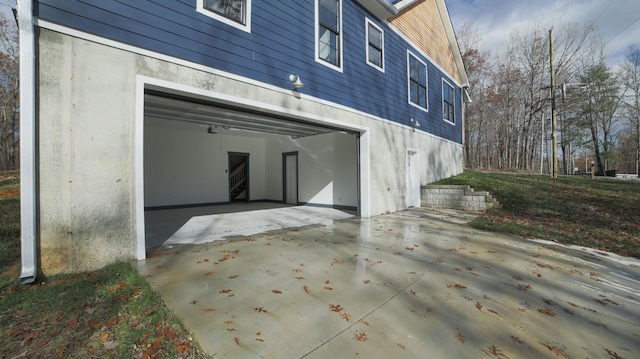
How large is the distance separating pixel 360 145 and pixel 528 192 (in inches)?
252

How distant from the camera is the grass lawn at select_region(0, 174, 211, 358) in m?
1.81

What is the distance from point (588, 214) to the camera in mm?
7020

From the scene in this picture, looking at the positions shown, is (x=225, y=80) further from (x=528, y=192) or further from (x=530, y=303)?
(x=528, y=192)

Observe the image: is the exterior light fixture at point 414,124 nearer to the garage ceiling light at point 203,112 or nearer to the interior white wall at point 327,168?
the interior white wall at point 327,168

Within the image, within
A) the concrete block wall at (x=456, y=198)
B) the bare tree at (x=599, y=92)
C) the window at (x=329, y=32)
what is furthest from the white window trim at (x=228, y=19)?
the bare tree at (x=599, y=92)

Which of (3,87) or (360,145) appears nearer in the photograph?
(360,145)

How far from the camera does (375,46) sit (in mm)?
7863

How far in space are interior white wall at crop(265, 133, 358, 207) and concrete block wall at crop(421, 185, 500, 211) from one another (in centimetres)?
299

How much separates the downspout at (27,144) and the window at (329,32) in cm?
445

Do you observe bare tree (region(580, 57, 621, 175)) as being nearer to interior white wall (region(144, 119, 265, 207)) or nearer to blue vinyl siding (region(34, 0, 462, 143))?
blue vinyl siding (region(34, 0, 462, 143))

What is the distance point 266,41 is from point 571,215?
840cm

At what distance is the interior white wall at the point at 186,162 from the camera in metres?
9.23

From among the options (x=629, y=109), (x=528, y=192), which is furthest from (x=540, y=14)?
(x=528, y=192)

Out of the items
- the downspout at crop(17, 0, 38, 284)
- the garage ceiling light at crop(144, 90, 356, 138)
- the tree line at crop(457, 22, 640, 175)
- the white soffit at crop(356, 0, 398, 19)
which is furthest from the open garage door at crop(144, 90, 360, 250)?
the tree line at crop(457, 22, 640, 175)
